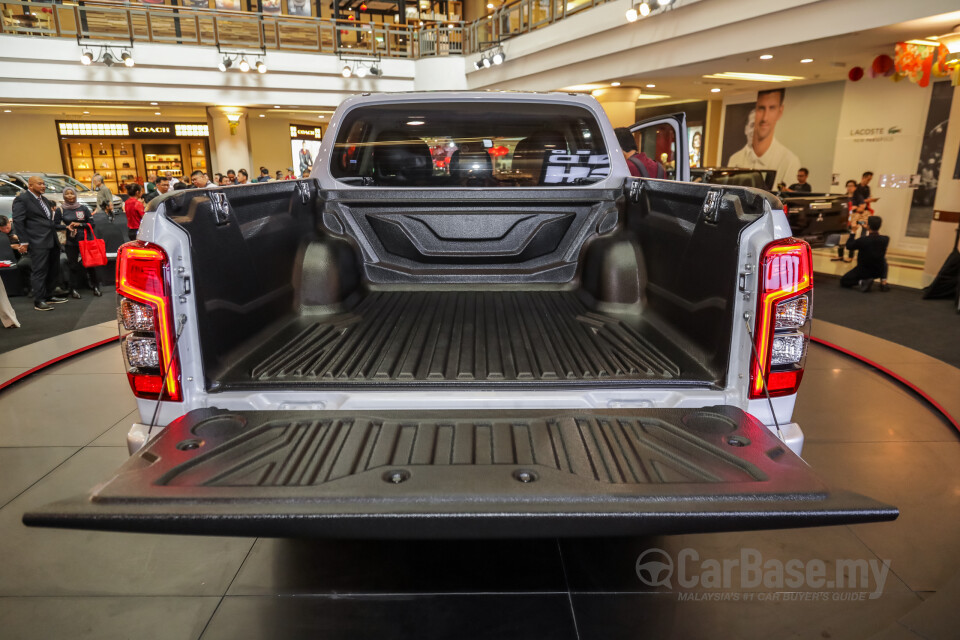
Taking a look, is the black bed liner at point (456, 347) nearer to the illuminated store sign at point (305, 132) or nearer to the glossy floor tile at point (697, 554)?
the glossy floor tile at point (697, 554)

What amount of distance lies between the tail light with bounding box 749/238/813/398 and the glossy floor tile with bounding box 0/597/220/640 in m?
2.09

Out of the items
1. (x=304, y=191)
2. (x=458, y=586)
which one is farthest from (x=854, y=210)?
(x=458, y=586)

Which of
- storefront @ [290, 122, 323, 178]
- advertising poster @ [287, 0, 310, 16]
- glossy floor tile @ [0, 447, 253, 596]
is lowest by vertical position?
glossy floor tile @ [0, 447, 253, 596]

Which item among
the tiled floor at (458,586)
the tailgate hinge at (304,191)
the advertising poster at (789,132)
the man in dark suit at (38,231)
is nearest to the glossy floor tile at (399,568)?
the tiled floor at (458,586)

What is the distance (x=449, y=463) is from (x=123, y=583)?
1.67 m

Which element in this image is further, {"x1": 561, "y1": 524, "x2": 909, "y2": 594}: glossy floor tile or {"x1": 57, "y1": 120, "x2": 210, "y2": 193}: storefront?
{"x1": 57, "y1": 120, "x2": 210, "y2": 193}: storefront

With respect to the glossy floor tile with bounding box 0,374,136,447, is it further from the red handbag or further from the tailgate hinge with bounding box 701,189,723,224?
the tailgate hinge with bounding box 701,189,723,224

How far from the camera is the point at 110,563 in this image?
2.48 meters

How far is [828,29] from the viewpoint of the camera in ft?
27.2

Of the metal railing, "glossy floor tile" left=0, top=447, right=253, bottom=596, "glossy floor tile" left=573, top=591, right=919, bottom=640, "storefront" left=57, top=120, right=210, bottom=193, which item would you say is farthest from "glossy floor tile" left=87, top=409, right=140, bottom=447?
"storefront" left=57, top=120, right=210, bottom=193

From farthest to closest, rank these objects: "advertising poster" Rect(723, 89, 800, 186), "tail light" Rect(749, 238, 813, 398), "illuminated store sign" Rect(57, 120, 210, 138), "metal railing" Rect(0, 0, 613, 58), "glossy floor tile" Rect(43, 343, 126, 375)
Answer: "illuminated store sign" Rect(57, 120, 210, 138) < "metal railing" Rect(0, 0, 613, 58) < "advertising poster" Rect(723, 89, 800, 186) < "glossy floor tile" Rect(43, 343, 126, 375) < "tail light" Rect(749, 238, 813, 398)

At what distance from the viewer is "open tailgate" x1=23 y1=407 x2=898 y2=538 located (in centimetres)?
135

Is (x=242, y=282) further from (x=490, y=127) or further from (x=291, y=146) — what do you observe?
(x=291, y=146)

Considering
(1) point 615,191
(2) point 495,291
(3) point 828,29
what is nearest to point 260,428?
(2) point 495,291
